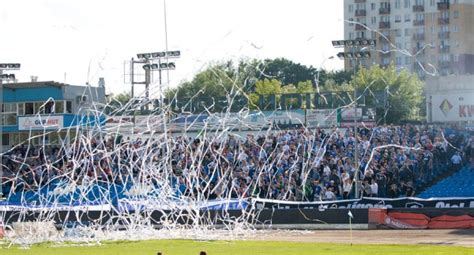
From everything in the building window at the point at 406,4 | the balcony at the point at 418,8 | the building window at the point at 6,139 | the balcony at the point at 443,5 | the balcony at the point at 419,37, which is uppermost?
the building window at the point at 406,4

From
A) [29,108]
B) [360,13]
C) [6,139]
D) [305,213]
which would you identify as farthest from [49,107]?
[360,13]

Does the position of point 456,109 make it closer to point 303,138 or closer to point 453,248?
point 303,138

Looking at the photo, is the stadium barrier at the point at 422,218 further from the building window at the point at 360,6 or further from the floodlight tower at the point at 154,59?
the building window at the point at 360,6

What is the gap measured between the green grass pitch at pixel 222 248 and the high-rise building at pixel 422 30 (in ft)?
41.4

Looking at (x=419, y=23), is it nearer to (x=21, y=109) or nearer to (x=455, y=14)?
(x=455, y=14)

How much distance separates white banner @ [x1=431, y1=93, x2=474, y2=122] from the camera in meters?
57.3

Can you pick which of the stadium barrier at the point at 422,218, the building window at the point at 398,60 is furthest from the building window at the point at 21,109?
the building window at the point at 398,60

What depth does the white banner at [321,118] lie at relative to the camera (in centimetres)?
6250

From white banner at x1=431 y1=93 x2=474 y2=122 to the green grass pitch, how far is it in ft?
72.7

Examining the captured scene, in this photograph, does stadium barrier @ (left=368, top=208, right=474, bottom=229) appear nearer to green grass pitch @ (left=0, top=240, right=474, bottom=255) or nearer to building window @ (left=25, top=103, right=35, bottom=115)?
green grass pitch @ (left=0, top=240, right=474, bottom=255)

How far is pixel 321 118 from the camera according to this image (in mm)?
63844

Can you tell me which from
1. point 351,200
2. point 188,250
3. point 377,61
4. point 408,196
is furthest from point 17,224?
point 377,61

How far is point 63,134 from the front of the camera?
69.9 metres

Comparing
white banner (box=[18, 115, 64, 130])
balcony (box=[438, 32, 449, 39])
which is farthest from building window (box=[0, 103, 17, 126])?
balcony (box=[438, 32, 449, 39])
